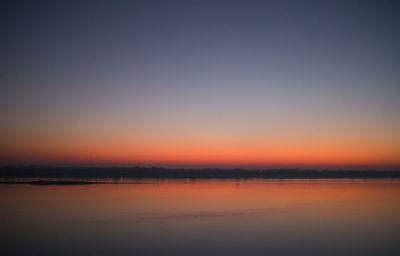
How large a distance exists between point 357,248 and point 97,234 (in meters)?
10.2

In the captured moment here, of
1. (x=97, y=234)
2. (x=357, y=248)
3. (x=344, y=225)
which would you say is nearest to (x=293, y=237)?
(x=357, y=248)

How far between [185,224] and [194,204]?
874cm

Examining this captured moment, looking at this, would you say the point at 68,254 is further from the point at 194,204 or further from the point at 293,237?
the point at 194,204

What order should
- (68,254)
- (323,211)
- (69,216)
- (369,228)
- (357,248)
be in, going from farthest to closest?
1. (323,211)
2. (69,216)
3. (369,228)
4. (357,248)
5. (68,254)

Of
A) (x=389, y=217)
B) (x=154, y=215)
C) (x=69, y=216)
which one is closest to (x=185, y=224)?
(x=154, y=215)

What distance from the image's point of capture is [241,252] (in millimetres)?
13211

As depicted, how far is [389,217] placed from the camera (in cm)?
2122

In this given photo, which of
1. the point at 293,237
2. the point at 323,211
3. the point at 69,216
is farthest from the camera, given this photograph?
the point at 323,211

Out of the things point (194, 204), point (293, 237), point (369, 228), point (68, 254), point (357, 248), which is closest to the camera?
point (68, 254)

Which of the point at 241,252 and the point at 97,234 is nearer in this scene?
the point at 241,252

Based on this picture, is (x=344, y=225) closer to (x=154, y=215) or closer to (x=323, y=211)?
(x=323, y=211)

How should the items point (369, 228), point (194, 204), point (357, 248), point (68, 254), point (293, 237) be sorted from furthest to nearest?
point (194, 204)
point (369, 228)
point (293, 237)
point (357, 248)
point (68, 254)

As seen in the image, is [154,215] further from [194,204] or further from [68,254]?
[68,254]

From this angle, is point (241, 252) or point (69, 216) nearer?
point (241, 252)
